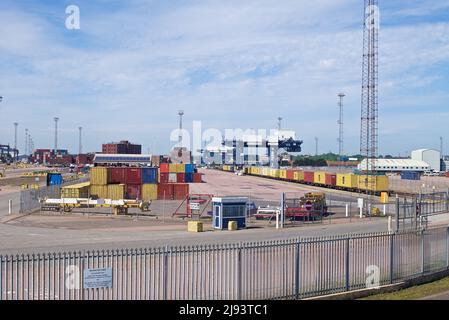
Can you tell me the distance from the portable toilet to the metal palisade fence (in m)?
18.9

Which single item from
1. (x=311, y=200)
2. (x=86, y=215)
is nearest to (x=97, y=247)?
(x=86, y=215)

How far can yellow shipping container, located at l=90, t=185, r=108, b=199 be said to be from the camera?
5969 cm

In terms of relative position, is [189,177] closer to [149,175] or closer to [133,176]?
[149,175]

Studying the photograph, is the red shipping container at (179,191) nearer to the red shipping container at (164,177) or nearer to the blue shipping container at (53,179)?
the blue shipping container at (53,179)

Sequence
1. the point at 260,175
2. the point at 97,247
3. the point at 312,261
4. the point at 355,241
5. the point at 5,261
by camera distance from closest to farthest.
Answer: the point at 5,261
the point at 312,261
the point at 355,241
the point at 97,247
the point at 260,175

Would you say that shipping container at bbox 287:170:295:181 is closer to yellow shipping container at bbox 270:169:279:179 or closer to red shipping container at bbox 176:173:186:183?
yellow shipping container at bbox 270:169:279:179

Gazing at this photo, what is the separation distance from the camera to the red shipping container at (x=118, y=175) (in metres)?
63.6

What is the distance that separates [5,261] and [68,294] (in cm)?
139

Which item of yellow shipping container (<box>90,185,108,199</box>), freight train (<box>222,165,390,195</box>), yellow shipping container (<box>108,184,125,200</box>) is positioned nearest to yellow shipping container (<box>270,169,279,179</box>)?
freight train (<box>222,165,390,195</box>)

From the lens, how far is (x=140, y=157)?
123 metres

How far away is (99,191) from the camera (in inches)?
2370

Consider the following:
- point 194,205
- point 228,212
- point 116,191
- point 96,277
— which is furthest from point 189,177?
point 96,277

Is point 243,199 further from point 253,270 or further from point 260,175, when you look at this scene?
point 260,175

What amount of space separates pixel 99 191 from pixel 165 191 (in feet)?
22.8
